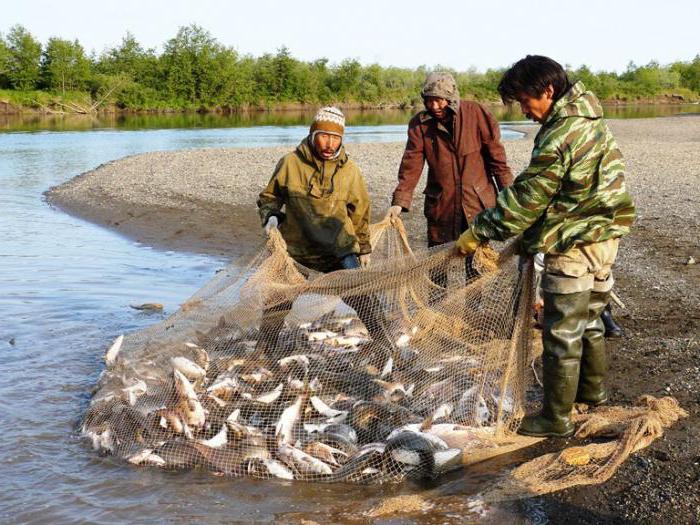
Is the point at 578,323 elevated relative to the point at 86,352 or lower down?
elevated

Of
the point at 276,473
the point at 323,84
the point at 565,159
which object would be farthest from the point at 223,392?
the point at 323,84

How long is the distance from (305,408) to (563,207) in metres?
2.12

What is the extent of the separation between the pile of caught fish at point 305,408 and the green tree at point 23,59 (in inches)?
3054

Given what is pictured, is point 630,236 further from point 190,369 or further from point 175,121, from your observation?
point 175,121

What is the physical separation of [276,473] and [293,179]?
2398 millimetres

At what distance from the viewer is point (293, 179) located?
20.5 ft

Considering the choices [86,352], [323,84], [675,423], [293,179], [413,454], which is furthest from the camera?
[323,84]

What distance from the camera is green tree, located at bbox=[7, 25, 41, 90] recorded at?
7669 cm

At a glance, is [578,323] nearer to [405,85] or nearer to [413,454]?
[413,454]

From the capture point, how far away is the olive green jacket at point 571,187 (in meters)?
4.41

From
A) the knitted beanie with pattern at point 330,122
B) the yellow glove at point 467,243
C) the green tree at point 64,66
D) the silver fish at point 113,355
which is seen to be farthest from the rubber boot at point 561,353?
the green tree at point 64,66

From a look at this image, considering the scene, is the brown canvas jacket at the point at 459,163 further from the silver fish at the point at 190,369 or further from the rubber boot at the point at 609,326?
the silver fish at the point at 190,369

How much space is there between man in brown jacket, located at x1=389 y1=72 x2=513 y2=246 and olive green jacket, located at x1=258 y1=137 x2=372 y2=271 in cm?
40

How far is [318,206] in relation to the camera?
6250mm
